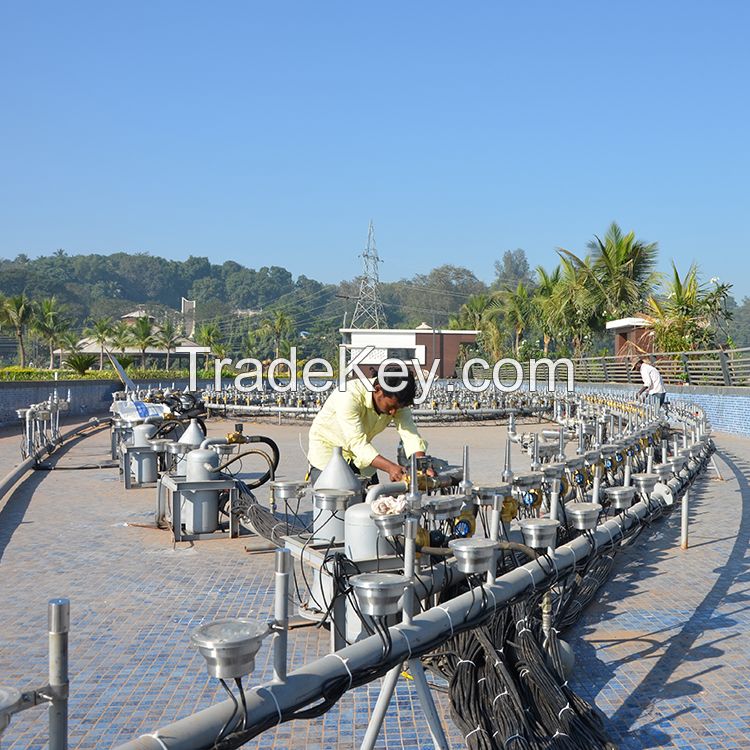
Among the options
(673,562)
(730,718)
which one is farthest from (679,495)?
(730,718)

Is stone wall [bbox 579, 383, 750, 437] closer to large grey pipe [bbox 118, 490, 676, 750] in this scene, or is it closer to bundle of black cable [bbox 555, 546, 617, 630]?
bundle of black cable [bbox 555, 546, 617, 630]

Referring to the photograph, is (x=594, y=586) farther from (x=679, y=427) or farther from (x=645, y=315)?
(x=645, y=315)

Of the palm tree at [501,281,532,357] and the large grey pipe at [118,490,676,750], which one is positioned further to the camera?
the palm tree at [501,281,532,357]

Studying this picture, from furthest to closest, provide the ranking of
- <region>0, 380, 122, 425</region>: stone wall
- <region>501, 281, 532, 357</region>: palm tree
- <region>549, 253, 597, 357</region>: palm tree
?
<region>501, 281, 532, 357</region>: palm tree
<region>549, 253, 597, 357</region>: palm tree
<region>0, 380, 122, 425</region>: stone wall

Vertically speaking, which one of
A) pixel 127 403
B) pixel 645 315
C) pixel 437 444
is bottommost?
pixel 437 444

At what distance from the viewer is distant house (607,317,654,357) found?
1093 inches

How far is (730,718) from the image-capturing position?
12.1 feet

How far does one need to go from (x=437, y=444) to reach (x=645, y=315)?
45.7 ft

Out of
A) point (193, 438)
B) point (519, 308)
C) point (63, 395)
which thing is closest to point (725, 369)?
point (193, 438)

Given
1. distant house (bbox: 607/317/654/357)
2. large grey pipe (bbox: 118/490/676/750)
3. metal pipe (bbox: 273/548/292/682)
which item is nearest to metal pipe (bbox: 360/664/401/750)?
large grey pipe (bbox: 118/490/676/750)

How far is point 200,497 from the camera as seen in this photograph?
24.3 feet

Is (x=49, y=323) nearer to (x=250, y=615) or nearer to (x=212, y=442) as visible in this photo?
(x=212, y=442)

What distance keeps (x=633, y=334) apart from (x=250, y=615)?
26.4m

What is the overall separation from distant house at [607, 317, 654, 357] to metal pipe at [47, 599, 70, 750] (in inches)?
1037
